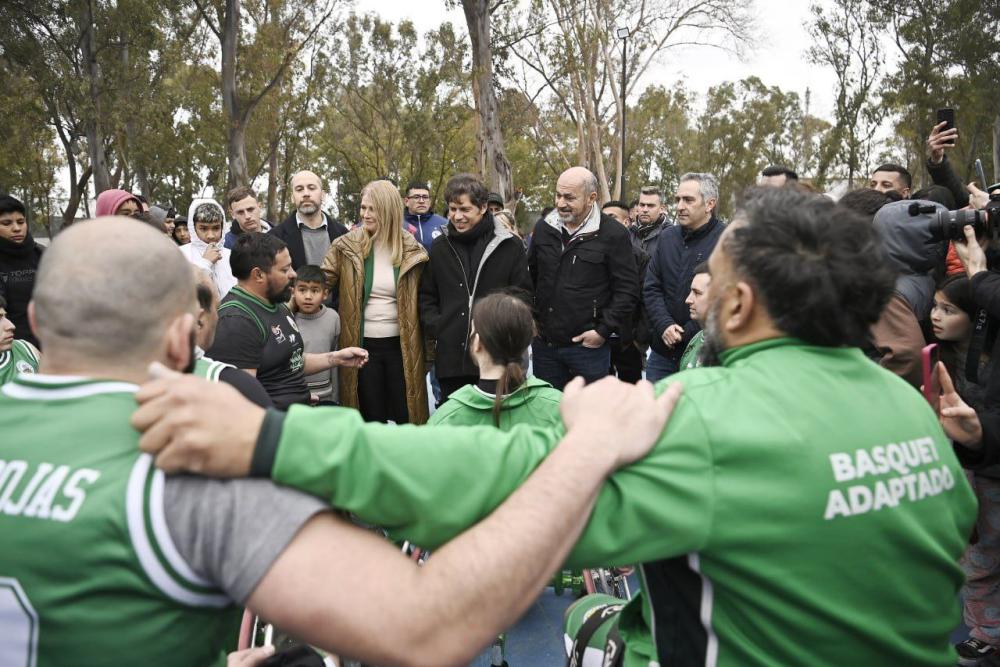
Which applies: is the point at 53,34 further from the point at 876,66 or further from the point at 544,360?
the point at 876,66

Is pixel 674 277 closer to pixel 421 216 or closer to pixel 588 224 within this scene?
pixel 588 224

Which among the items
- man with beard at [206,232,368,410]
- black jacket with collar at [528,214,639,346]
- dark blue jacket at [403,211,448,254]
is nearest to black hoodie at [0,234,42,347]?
man with beard at [206,232,368,410]

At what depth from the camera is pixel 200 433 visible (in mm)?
1228

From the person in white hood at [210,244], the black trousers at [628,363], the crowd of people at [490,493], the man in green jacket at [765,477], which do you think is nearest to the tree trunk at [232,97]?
the person in white hood at [210,244]

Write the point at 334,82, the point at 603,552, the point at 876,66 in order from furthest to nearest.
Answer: the point at 334,82 → the point at 876,66 → the point at 603,552

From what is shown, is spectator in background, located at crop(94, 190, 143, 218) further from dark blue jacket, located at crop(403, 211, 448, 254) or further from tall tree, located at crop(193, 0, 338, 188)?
tall tree, located at crop(193, 0, 338, 188)

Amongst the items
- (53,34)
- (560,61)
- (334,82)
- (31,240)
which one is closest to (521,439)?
(31,240)

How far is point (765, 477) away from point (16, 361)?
13.0ft

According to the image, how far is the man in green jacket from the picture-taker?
131cm

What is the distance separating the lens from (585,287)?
5.45 m

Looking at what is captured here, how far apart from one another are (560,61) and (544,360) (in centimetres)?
2201

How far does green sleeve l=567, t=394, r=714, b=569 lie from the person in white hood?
16.9 feet

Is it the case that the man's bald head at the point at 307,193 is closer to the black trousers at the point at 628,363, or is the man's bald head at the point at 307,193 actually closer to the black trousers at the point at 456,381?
the black trousers at the point at 456,381

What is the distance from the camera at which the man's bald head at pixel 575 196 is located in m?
5.45
